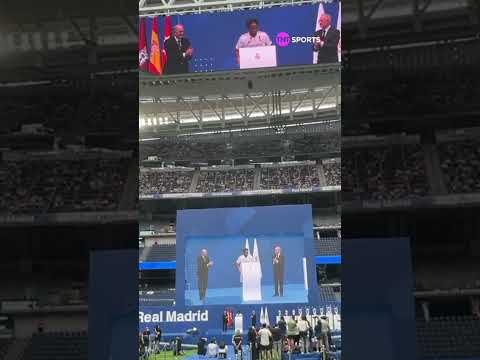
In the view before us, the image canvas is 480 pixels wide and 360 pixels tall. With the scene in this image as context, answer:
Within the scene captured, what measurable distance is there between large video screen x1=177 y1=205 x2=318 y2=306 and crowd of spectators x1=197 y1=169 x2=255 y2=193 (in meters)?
0.11

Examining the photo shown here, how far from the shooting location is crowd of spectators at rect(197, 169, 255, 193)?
2.56 metres

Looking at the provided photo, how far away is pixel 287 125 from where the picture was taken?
2.73 meters

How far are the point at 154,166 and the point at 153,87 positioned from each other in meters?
0.37

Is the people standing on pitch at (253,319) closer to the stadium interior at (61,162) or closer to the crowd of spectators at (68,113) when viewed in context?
the stadium interior at (61,162)

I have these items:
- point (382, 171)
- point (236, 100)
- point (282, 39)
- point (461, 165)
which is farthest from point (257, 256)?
point (461, 165)

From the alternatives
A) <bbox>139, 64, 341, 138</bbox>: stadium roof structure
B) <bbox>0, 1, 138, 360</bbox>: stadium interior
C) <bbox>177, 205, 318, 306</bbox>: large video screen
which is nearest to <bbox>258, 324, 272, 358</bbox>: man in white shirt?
<bbox>177, 205, 318, 306</bbox>: large video screen

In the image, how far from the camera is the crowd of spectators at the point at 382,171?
4102mm

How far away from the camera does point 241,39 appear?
261cm

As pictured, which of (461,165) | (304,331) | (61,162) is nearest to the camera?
(304,331)

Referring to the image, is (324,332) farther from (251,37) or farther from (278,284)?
(251,37)

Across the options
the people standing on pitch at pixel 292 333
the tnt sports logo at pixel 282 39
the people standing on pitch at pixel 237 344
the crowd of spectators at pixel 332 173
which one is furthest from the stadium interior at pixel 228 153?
the people standing on pitch at pixel 237 344

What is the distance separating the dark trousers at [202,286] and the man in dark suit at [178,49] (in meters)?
0.99

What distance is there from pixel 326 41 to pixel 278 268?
1046 millimetres

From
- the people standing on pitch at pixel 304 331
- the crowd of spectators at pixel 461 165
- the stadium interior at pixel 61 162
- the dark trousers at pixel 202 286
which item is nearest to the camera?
the people standing on pitch at pixel 304 331
